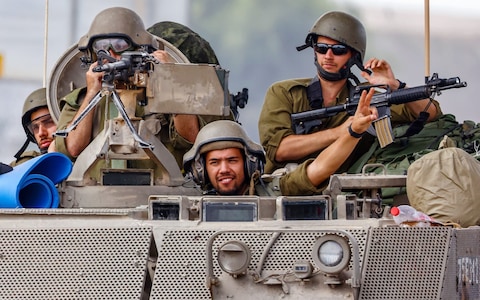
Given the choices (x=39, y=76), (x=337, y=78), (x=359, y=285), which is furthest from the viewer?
(x=39, y=76)

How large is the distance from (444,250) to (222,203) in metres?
1.45

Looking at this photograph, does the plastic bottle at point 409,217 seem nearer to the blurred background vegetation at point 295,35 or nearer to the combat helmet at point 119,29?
the combat helmet at point 119,29

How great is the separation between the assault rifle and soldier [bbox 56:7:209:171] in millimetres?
1027

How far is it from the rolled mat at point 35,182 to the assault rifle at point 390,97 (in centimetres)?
239

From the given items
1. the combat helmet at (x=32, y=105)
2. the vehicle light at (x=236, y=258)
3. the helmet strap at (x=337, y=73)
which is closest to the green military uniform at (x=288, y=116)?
the helmet strap at (x=337, y=73)

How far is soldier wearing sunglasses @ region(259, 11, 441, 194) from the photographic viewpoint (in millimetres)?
12211

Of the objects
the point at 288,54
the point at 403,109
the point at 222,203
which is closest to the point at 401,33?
the point at 288,54

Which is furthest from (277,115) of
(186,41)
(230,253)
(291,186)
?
(230,253)

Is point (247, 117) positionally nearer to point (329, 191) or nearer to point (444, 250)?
point (329, 191)

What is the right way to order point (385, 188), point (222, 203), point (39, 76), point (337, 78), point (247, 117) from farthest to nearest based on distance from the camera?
point (39, 76)
point (247, 117)
point (337, 78)
point (385, 188)
point (222, 203)

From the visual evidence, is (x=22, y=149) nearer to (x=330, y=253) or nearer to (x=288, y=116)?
(x=288, y=116)

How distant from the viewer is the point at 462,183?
10133 mm

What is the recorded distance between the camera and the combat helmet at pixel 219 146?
10.6 metres

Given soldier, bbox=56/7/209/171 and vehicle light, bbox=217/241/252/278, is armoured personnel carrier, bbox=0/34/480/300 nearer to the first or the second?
vehicle light, bbox=217/241/252/278
